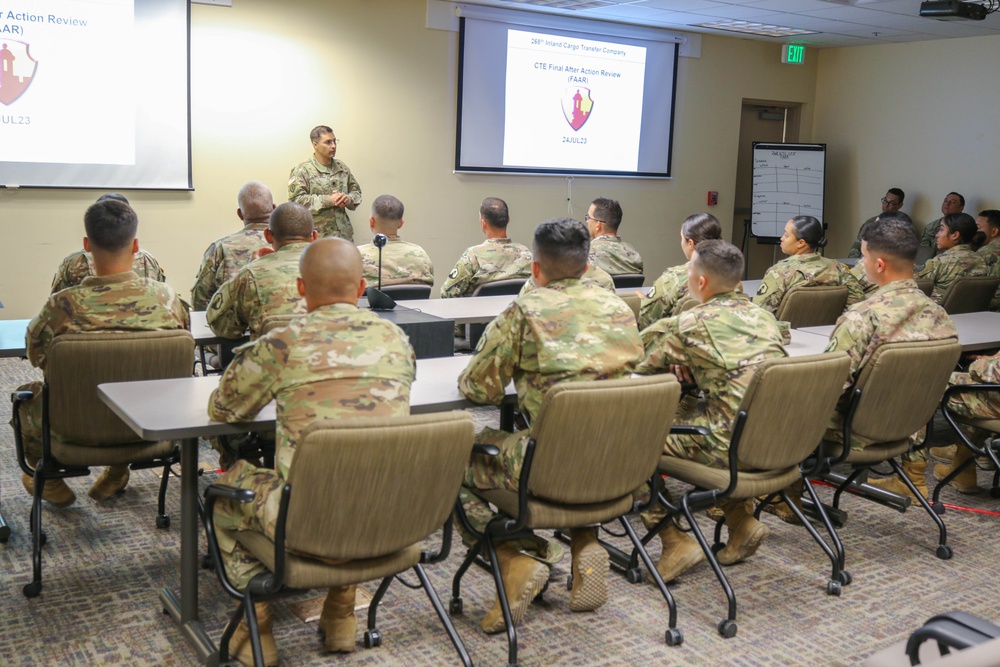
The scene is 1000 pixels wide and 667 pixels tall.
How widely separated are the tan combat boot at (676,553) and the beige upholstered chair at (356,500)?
1.12 meters

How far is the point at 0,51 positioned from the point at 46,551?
446 cm

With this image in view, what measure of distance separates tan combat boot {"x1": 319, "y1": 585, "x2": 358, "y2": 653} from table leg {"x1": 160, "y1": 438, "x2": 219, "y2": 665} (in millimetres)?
315

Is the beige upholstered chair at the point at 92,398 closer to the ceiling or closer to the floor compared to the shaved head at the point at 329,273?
closer to the floor

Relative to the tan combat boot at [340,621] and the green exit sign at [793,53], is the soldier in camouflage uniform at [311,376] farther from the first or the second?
the green exit sign at [793,53]

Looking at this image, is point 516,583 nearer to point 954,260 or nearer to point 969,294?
point 969,294

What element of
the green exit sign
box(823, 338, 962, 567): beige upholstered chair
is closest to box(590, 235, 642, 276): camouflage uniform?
box(823, 338, 962, 567): beige upholstered chair

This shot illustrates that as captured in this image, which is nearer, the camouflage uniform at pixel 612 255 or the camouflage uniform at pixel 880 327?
the camouflage uniform at pixel 880 327

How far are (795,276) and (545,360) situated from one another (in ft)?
9.90

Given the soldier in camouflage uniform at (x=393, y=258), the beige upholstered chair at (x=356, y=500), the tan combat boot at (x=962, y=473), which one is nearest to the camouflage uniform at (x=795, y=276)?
the tan combat boot at (x=962, y=473)

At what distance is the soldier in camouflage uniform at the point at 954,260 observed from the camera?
21.4 feet

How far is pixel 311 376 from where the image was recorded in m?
2.36

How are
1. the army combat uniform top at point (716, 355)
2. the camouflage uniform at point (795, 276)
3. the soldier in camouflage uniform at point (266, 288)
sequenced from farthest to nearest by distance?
the camouflage uniform at point (795, 276) → the soldier in camouflage uniform at point (266, 288) → the army combat uniform top at point (716, 355)

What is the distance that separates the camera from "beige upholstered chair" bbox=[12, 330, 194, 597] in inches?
117

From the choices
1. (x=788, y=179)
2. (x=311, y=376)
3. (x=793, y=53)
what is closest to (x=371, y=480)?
(x=311, y=376)
